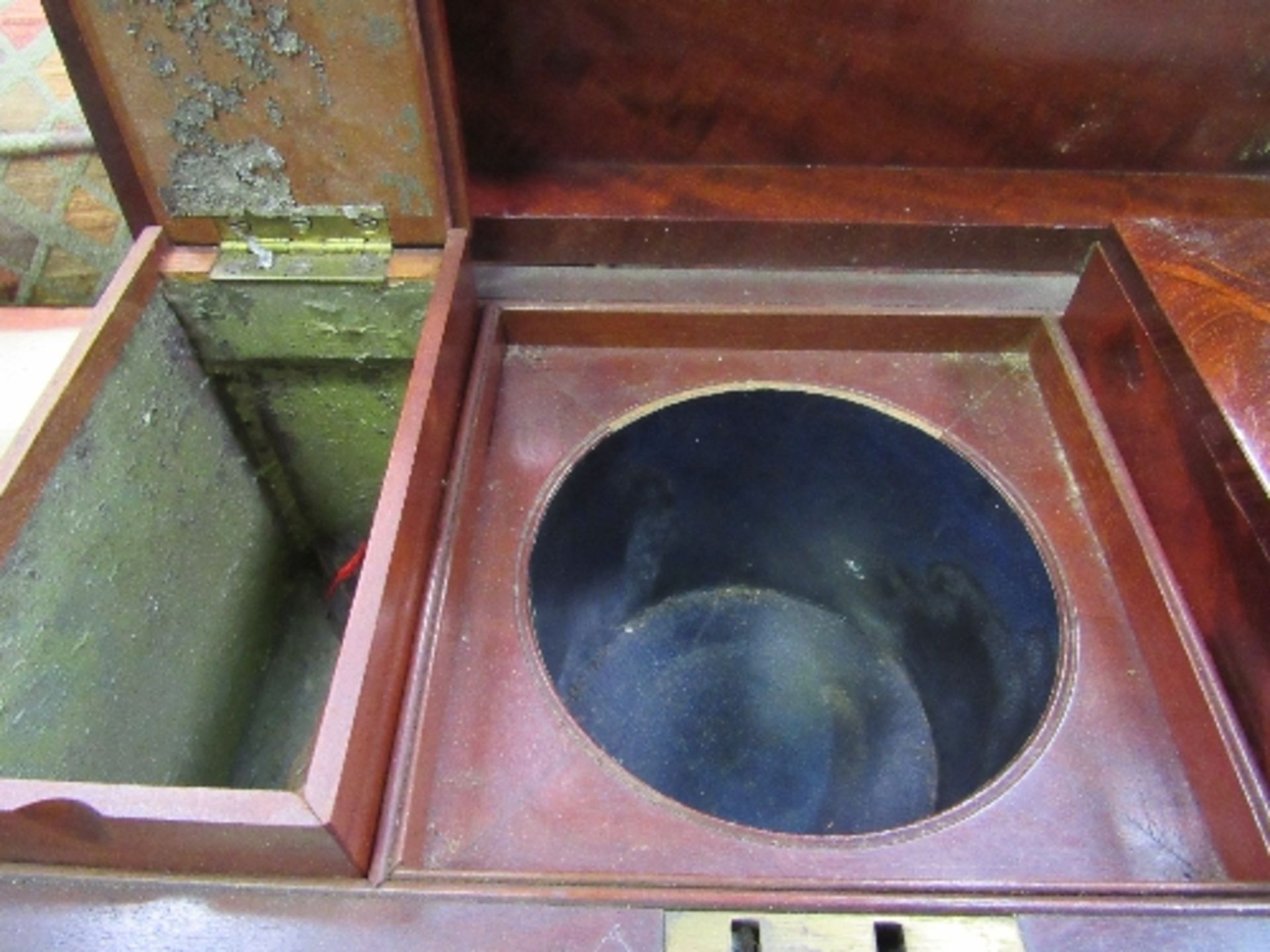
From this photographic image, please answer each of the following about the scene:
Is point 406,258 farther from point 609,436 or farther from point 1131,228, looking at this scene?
point 1131,228

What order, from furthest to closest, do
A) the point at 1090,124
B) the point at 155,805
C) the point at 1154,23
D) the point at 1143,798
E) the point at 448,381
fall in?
the point at 1090,124
the point at 1154,23
the point at 448,381
the point at 1143,798
the point at 155,805

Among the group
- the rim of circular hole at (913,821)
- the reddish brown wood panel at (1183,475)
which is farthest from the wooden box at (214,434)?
the reddish brown wood panel at (1183,475)

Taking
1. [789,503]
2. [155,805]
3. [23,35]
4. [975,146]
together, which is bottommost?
[155,805]

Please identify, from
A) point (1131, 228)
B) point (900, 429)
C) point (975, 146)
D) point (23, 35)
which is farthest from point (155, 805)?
point (23, 35)

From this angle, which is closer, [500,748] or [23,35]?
[500,748]

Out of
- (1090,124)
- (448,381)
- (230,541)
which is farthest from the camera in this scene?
(230,541)

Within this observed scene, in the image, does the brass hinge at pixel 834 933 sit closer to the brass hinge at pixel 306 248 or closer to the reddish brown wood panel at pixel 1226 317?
the reddish brown wood panel at pixel 1226 317

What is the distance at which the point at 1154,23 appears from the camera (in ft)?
4.51

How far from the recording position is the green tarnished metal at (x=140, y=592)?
1.23 meters

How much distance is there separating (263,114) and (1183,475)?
1218mm

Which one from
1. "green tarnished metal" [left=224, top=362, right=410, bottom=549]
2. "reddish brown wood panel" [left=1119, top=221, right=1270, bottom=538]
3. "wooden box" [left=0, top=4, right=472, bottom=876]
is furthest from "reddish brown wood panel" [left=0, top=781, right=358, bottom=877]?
"reddish brown wood panel" [left=1119, top=221, right=1270, bottom=538]

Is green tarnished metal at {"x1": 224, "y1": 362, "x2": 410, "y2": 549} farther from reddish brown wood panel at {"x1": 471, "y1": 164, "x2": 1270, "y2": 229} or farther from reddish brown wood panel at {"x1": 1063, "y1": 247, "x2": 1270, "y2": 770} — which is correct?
reddish brown wood panel at {"x1": 1063, "y1": 247, "x2": 1270, "y2": 770}

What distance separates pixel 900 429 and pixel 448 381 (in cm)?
68

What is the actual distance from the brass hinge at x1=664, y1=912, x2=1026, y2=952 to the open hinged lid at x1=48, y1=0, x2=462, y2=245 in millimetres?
957
